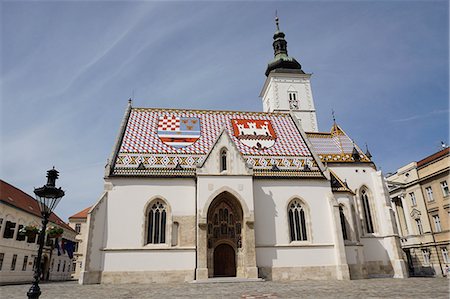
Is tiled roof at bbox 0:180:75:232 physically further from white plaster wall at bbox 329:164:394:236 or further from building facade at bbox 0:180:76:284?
white plaster wall at bbox 329:164:394:236

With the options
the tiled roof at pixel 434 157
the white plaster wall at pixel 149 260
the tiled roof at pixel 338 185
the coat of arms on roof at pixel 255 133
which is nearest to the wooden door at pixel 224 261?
the white plaster wall at pixel 149 260

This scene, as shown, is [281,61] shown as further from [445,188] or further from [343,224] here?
[343,224]

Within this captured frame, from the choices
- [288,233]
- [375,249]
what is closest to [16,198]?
[288,233]

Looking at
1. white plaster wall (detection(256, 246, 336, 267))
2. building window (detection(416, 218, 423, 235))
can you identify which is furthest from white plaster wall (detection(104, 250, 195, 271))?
building window (detection(416, 218, 423, 235))

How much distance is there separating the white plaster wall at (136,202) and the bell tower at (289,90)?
22.7m

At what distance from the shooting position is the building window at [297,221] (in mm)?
22581

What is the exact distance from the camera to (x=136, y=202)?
2167 cm

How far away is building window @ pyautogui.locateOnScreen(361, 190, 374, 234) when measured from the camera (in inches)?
1019

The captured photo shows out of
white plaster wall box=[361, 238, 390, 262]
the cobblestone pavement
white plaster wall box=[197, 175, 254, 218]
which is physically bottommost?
the cobblestone pavement

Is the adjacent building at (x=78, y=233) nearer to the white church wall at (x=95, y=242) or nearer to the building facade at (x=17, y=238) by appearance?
the building facade at (x=17, y=238)

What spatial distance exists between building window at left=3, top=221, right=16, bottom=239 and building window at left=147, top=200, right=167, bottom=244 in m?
15.9

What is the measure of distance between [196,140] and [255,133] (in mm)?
5547

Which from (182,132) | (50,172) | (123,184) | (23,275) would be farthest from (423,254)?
(23,275)

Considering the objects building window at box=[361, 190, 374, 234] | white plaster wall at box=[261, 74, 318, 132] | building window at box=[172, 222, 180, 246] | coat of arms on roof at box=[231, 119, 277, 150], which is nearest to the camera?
building window at box=[172, 222, 180, 246]
